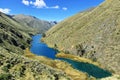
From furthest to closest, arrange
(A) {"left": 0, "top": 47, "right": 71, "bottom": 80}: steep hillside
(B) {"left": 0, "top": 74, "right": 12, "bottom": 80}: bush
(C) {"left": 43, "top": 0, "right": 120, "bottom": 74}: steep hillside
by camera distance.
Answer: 1. (C) {"left": 43, "top": 0, "right": 120, "bottom": 74}: steep hillside
2. (A) {"left": 0, "top": 47, "right": 71, "bottom": 80}: steep hillside
3. (B) {"left": 0, "top": 74, "right": 12, "bottom": 80}: bush

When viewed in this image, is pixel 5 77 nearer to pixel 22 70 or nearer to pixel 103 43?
pixel 22 70

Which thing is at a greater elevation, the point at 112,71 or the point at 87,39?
the point at 87,39

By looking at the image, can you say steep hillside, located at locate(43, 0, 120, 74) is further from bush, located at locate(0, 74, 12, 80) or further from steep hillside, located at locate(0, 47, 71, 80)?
bush, located at locate(0, 74, 12, 80)

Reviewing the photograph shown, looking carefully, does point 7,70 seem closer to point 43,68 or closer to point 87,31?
point 43,68

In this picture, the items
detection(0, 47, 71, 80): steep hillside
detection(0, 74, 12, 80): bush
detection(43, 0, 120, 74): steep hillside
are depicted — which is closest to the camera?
detection(0, 74, 12, 80): bush

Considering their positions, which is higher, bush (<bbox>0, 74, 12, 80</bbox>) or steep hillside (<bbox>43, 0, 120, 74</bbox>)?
steep hillside (<bbox>43, 0, 120, 74</bbox>)

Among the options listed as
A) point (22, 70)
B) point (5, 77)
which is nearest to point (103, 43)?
point (22, 70)

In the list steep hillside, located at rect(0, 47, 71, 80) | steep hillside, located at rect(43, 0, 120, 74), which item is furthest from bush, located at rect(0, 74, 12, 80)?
steep hillside, located at rect(43, 0, 120, 74)

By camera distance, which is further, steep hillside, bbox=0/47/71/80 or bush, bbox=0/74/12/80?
steep hillside, bbox=0/47/71/80

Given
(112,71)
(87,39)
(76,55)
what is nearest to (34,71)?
(112,71)

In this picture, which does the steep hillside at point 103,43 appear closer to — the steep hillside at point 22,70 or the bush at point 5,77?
the steep hillside at point 22,70

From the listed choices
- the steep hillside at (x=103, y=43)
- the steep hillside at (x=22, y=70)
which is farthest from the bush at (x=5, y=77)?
the steep hillside at (x=103, y=43)
